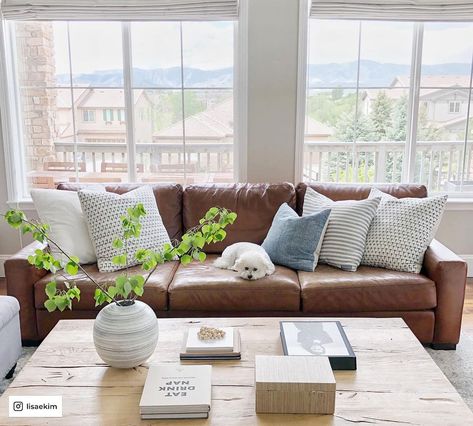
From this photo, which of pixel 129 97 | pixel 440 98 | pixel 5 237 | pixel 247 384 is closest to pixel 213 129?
pixel 129 97

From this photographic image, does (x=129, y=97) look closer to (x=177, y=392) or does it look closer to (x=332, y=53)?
(x=332, y=53)

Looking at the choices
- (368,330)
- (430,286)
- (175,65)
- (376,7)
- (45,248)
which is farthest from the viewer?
(175,65)

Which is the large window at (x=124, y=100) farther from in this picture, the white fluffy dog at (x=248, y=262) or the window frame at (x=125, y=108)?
the white fluffy dog at (x=248, y=262)

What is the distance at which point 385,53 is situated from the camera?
3.59 m

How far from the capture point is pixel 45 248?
2.78m

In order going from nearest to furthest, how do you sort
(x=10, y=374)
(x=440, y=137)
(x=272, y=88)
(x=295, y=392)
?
(x=295, y=392) → (x=10, y=374) → (x=272, y=88) → (x=440, y=137)

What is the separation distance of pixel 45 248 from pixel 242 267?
111 centimetres

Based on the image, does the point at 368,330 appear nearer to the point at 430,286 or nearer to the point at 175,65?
the point at 430,286

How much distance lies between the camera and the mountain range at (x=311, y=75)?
3.61m

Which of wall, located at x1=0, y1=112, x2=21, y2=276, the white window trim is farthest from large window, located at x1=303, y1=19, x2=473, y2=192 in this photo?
wall, located at x1=0, y1=112, x2=21, y2=276

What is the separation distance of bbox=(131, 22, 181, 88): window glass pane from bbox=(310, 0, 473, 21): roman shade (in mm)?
1003

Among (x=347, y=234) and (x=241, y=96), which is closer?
(x=347, y=234)

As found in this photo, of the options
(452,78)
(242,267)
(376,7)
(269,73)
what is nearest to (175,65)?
(269,73)

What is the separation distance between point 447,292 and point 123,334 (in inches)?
69.7
